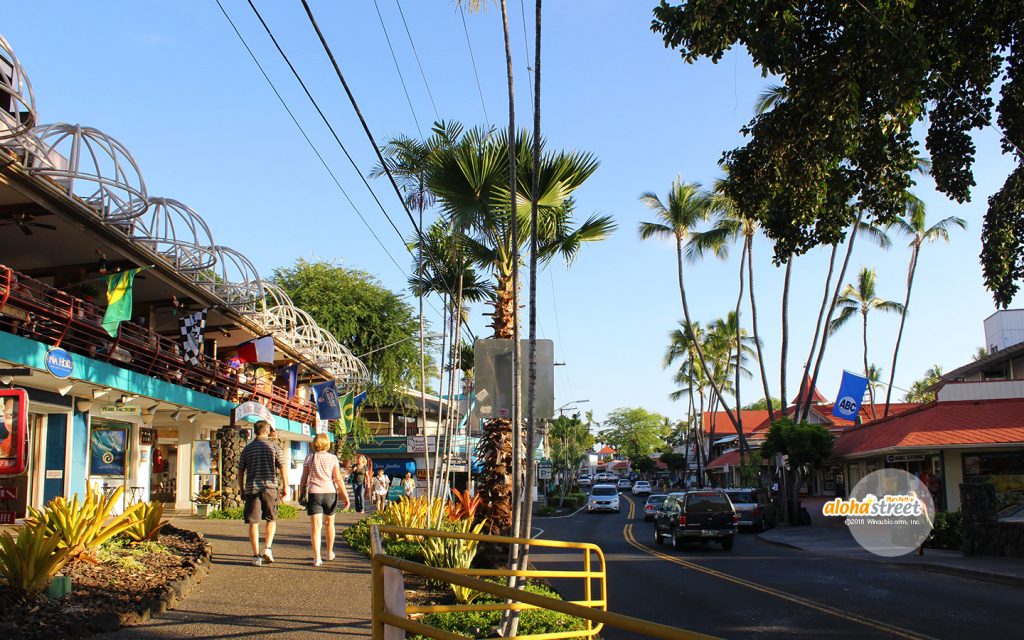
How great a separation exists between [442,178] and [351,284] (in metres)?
34.9

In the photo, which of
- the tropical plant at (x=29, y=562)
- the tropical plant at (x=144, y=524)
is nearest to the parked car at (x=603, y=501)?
the tropical plant at (x=144, y=524)

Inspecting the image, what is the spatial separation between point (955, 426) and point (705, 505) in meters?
9.60

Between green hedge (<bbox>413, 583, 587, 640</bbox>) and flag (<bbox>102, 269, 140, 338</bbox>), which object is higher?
flag (<bbox>102, 269, 140, 338</bbox>)

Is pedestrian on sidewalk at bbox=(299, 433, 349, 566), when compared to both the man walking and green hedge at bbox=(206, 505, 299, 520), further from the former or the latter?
green hedge at bbox=(206, 505, 299, 520)

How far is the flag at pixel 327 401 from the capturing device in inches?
1277

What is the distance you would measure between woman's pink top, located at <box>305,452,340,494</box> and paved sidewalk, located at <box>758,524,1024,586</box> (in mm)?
11537

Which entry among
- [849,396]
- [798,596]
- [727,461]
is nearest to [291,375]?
[849,396]

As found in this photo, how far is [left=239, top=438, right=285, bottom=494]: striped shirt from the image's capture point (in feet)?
32.9

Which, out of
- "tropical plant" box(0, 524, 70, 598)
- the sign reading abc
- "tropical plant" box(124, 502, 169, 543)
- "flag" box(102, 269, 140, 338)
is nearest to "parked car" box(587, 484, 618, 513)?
"flag" box(102, 269, 140, 338)

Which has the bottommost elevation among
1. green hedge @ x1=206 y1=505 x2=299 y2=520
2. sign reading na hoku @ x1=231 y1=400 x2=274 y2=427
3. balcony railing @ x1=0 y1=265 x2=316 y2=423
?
green hedge @ x1=206 y1=505 x2=299 y2=520

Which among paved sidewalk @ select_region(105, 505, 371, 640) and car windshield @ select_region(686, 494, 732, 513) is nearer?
paved sidewalk @ select_region(105, 505, 371, 640)

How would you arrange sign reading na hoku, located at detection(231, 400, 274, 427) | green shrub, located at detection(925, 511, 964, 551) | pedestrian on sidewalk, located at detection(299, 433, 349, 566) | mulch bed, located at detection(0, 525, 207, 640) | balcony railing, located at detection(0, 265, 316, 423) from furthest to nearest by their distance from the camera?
sign reading na hoku, located at detection(231, 400, 274, 427), green shrub, located at detection(925, 511, 964, 551), balcony railing, located at detection(0, 265, 316, 423), pedestrian on sidewalk, located at detection(299, 433, 349, 566), mulch bed, located at detection(0, 525, 207, 640)

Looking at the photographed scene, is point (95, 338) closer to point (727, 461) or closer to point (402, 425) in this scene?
point (402, 425)

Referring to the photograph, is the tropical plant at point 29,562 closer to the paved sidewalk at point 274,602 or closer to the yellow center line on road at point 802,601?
the paved sidewalk at point 274,602
